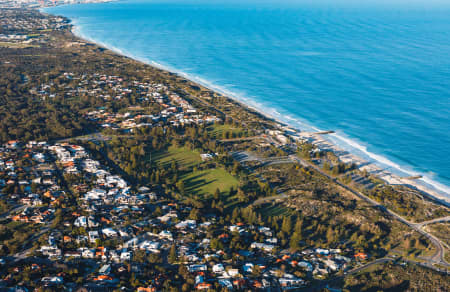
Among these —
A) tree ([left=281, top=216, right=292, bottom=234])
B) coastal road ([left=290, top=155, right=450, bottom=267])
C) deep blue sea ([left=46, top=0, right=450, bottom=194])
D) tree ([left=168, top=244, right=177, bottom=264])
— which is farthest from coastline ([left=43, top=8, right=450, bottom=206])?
tree ([left=168, top=244, right=177, bottom=264])

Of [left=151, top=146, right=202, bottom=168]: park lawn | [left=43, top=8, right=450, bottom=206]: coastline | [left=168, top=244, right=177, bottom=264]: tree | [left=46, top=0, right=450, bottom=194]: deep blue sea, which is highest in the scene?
[left=46, top=0, right=450, bottom=194]: deep blue sea

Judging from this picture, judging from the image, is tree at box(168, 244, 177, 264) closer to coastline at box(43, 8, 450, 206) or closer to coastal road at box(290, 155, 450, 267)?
coastal road at box(290, 155, 450, 267)

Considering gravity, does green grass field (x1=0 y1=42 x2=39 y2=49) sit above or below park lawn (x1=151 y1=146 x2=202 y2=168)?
above

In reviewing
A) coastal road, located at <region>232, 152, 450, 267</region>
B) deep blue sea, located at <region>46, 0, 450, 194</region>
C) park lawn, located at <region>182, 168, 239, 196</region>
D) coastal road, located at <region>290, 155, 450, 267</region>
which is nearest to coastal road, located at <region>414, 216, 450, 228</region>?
coastal road, located at <region>232, 152, 450, 267</region>

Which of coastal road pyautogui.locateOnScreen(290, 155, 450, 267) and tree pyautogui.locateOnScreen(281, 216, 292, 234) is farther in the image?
tree pyautogui.locateOnScreen(281, 216, 292, 234)

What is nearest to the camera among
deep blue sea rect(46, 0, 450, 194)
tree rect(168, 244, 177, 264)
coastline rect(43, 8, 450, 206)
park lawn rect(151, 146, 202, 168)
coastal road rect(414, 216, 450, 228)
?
tree rect(168, 244, 177, 264)

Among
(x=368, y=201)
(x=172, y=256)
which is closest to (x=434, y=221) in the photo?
(x=368, y=201)

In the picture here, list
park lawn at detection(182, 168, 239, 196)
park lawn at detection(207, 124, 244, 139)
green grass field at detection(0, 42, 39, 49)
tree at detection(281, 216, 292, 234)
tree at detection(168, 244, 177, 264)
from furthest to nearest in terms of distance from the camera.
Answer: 1. green grass field at detection(0, 42, 39, 49)
2. park lawn at detection(207, 124, 244, 139)
3. park lawn at detection(182, 168, 239, 196)
4. tree at detection(281, 216, 292, 234)
5. tree at detection(168, 244, 177, 264)
